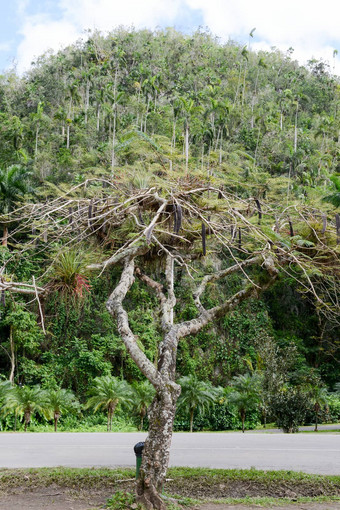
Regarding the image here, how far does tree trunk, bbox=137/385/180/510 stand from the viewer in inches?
187

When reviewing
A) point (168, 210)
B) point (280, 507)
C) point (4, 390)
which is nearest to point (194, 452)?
point (280, 507)

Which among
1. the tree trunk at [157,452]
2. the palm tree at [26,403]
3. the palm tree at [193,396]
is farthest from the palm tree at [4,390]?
the tree trunk at [157,452]

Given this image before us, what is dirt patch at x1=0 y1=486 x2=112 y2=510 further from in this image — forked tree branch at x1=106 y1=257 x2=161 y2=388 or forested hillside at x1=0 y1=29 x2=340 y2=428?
forested hillside at x1=0 y1=29 x2=340 y2=428

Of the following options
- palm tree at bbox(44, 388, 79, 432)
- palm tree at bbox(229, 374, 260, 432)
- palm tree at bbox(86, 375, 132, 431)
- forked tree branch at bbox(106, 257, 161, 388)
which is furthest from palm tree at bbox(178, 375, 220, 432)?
forked tree branch at bbox(106, 257, 161, 388)

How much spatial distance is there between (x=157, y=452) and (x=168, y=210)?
3.79 metres

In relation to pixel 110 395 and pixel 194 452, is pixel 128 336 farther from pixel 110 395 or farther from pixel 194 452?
pixel 110 395

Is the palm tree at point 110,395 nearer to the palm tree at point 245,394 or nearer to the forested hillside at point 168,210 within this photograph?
the forested hillside at point 168,210

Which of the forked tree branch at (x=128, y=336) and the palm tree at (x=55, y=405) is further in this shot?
the palm tree at (x=55, y=405)

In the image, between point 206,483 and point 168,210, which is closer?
point 206,483

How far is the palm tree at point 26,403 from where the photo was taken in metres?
13.2

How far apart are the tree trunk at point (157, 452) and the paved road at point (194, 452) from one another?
7.68ft

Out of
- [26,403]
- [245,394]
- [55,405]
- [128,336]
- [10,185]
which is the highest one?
[10,185]

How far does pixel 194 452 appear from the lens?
859 centimetres

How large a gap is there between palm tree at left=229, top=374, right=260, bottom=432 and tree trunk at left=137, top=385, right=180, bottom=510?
9.97 metres
